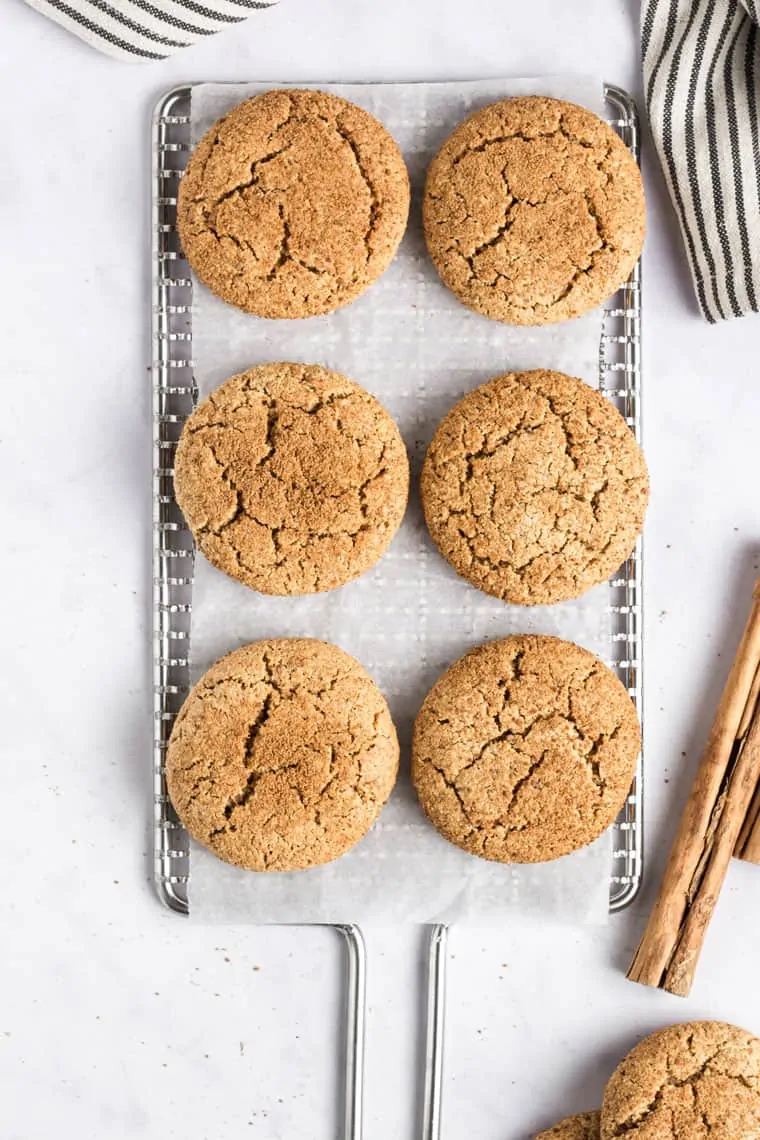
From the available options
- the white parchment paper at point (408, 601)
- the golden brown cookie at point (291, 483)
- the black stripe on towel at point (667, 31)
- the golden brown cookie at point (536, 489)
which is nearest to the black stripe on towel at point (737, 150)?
the black stripe on towel at point (667, 31)

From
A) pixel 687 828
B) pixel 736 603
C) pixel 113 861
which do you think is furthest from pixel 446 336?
pixel 113 861

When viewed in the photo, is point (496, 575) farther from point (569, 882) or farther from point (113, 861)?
A: point (113, 861)

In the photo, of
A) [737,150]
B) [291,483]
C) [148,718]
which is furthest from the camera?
→ [148,718]

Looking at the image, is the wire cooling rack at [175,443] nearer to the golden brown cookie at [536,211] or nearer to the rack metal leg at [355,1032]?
the golden brown cookie at [536,211]

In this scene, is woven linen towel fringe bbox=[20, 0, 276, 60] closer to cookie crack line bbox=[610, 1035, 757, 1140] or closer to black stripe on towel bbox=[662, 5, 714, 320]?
black stripe on towel bbox=[662, 5, 714, 320]

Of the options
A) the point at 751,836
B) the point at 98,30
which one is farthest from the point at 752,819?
the point at 98,30

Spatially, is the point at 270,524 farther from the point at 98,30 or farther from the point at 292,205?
the point at 98,30

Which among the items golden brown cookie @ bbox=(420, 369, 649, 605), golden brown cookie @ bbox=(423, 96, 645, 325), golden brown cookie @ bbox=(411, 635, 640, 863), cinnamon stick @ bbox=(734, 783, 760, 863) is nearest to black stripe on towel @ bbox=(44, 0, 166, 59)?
golden brown cookie @ bbox=(423, 96, 645, 325)
